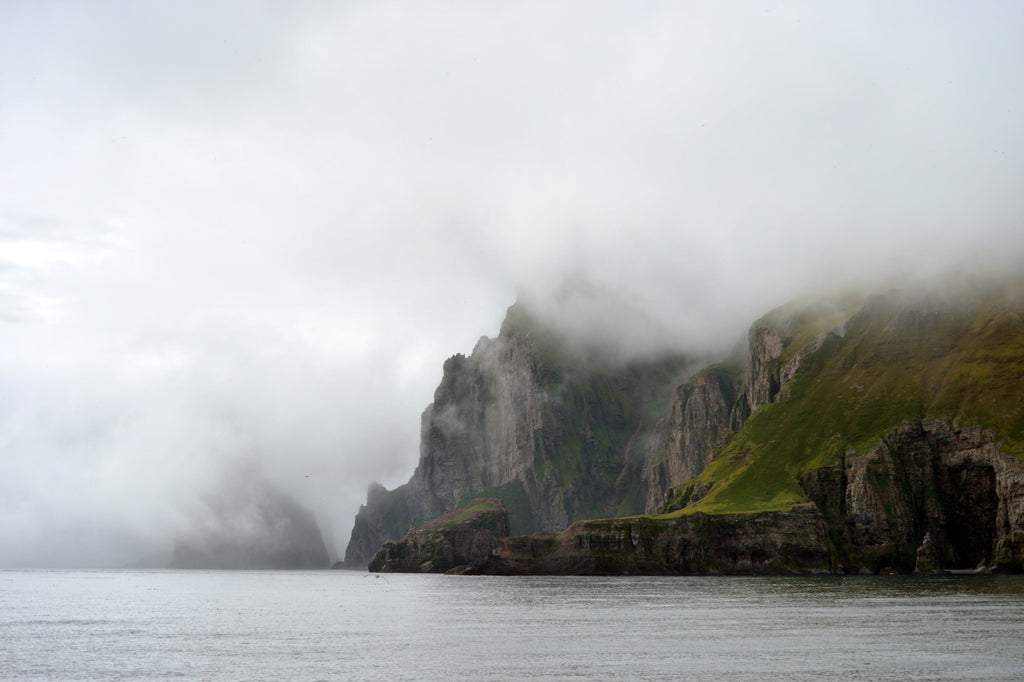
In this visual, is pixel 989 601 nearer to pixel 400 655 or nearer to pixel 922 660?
pixel 922 660

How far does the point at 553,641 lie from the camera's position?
9088 cm

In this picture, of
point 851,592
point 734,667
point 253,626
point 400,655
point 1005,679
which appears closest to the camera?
point 1005,679

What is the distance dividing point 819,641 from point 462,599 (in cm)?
10416

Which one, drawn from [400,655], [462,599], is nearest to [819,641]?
[400,655]

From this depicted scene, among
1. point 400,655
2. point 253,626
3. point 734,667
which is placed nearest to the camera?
point 734,667

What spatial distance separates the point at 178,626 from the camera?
121 m

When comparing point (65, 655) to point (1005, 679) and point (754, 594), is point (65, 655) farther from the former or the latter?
point (754, 594)

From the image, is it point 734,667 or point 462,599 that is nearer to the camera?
point 734,667

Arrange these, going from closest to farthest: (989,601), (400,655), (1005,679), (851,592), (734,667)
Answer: (1005,679)
(734,667)
(400,655)
(989,601)
(851,592)

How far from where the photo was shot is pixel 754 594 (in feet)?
553

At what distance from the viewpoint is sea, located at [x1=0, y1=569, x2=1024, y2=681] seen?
69375 mm

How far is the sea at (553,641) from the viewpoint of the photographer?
6938cm

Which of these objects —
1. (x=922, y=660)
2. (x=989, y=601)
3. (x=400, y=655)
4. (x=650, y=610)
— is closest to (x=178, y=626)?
(x=400, y=655)

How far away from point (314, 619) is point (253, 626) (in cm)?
1481
